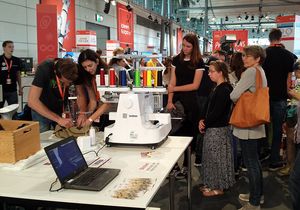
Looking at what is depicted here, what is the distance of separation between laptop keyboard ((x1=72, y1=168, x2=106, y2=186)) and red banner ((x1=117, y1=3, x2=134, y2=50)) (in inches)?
389

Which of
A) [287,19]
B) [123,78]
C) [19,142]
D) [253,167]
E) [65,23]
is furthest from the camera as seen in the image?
[65,23]

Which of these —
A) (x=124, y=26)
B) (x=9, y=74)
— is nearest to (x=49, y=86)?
(x=9, y=74)

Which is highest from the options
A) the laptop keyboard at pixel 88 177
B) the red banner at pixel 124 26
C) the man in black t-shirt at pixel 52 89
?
the red banner at pixel 124 26

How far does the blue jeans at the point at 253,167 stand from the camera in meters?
2.80

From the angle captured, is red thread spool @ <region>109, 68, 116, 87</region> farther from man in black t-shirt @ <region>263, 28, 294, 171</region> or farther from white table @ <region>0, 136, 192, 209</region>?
man in black t-shirt @ <region>263, 28, 294, 171</region>

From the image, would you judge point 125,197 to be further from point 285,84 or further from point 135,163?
point 285,84

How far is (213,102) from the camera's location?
306cm

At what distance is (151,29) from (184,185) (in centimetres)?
1308

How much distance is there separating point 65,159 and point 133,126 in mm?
631

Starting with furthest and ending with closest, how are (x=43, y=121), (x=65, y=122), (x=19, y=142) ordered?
(x=43, y=121) → (x=65, y=122) → (x=19, y=142)

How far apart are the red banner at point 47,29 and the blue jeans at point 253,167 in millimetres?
4559

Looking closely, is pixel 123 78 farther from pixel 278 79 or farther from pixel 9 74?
pixel 9 74

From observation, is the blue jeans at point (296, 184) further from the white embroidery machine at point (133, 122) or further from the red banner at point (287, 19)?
the red banner at point (287, 19)

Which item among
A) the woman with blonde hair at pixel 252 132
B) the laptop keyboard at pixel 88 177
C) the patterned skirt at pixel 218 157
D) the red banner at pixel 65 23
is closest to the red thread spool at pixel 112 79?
the laptop keyboard at pixel 88 177
